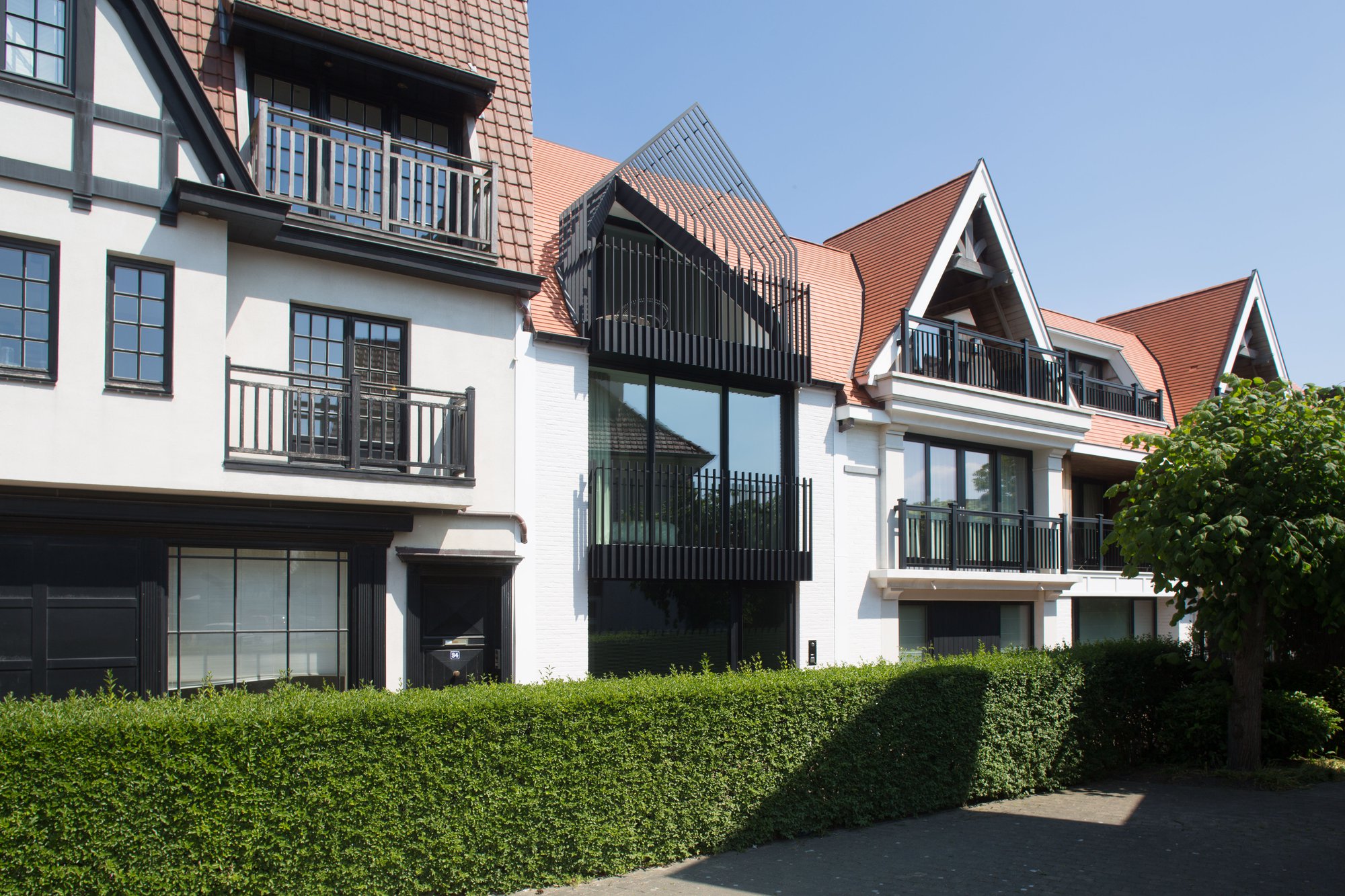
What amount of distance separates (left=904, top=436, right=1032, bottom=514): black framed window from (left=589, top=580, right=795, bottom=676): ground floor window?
363 centimetres

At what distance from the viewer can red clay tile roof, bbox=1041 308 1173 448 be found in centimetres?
2159

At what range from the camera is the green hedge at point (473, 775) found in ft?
23.9

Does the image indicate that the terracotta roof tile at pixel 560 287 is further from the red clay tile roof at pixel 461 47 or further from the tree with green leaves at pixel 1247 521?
the tree with green leaves at pixel 1247 521

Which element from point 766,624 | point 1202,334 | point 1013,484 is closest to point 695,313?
point 766,624

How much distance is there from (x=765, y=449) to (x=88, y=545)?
946 centimetres

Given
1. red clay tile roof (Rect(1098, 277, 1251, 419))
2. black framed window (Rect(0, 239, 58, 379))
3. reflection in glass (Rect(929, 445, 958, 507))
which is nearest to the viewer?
black framed window (Rect(0, 239, 58, 379))

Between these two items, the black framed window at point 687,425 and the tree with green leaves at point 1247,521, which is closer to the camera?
the tree with green leaves at point 1247,521

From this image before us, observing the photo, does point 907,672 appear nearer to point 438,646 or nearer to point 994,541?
point 438,646

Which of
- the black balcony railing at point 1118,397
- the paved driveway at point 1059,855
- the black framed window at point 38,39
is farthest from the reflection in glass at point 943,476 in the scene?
the black framed window at point 38,39

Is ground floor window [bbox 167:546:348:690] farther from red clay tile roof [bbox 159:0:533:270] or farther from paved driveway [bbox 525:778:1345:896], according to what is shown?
red clay tile roof [bbox 159:0:533:270]

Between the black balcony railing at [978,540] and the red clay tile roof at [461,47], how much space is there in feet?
26.9

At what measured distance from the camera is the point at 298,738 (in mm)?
7977

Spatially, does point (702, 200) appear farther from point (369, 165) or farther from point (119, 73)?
point (119, 73)

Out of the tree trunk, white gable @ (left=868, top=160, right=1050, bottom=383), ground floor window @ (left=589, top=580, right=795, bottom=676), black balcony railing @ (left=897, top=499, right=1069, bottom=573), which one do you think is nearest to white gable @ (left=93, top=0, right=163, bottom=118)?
ground floor window @ (left=589, top=580, right=795, bottom=676)
